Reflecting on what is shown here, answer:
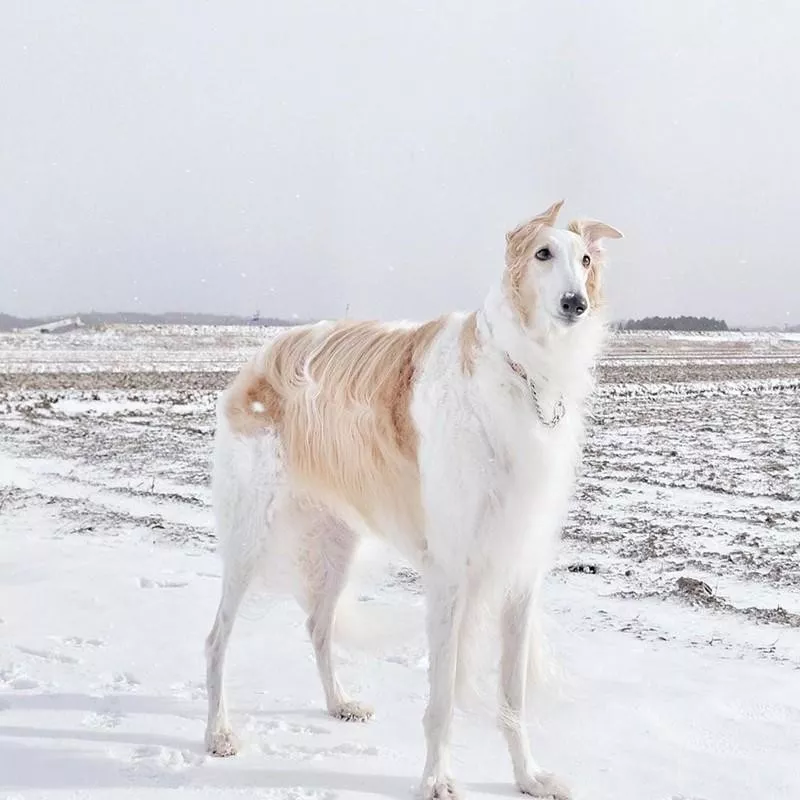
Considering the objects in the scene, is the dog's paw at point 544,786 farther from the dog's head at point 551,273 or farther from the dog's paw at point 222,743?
the dog's head at point 551,273

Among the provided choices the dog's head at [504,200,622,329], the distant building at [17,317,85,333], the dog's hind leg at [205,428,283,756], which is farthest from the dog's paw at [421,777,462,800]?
the distant building at [17,317,85,333]

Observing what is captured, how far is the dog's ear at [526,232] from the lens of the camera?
2990mm

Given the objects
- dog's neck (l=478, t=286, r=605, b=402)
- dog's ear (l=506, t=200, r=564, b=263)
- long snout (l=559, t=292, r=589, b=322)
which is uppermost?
dog's ear (l=506, t=200, r=564, b=263)

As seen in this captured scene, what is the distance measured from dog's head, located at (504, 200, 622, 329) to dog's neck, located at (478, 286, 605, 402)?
0.07 ft

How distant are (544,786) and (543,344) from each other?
161cm

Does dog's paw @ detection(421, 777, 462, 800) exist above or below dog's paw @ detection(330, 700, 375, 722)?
above

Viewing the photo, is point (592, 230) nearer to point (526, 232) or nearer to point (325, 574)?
point (526, 232)

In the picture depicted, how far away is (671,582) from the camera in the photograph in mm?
5805

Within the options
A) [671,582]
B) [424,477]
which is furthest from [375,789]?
[671,582]

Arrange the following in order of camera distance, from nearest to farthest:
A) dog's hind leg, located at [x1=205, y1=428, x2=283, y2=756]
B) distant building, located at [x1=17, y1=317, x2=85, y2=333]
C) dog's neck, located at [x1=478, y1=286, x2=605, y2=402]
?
dog's neck, located at [x1=478, y1=286, x2=605, y2=402]
dog's hind leg, located at [x1=205, y1=428, x2=283, y2=756]
distant building, located at [x1=17, y1=317, x2=85, y2=333]

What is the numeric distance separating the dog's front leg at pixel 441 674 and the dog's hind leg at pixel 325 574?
0.90m

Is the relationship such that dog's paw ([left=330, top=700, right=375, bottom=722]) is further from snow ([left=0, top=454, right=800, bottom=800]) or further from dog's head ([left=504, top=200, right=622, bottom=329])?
dog's head ([left=504, top=200, right=622, bottom=329])

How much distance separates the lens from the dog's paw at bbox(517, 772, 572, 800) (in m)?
3.16

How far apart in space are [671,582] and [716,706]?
6.50 ft
